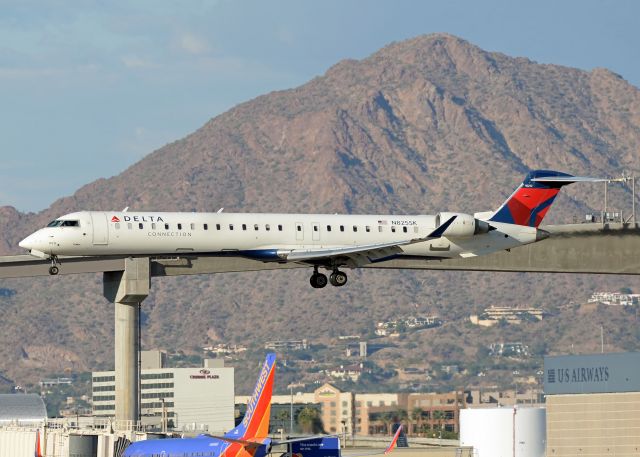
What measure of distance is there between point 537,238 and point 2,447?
33279mm

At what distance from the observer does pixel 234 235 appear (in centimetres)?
6259

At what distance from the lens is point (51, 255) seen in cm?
6128

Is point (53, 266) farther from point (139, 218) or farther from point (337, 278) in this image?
point (337, 278)

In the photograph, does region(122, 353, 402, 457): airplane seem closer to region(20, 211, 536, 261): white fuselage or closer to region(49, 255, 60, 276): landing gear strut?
region(20, 211, 536, 261): white fuselage

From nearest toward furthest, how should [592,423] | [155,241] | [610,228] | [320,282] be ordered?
[155,241], [320,282], [610,228], [592,423]

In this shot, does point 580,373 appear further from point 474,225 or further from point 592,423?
point 474,225

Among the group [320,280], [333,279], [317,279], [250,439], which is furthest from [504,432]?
[250,439]

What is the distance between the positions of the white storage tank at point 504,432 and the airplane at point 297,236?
47549 mm

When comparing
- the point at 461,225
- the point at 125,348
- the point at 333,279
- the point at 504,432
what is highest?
the point at 461,225

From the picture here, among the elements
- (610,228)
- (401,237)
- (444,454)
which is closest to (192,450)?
(401,237)

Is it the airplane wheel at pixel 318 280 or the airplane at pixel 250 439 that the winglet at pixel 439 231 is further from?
the airplane at pixel 250 439

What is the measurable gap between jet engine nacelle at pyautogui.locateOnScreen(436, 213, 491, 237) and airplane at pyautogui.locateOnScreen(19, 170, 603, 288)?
46 millimetres

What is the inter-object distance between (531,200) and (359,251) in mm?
11390

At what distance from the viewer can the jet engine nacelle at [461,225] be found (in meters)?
65.1
